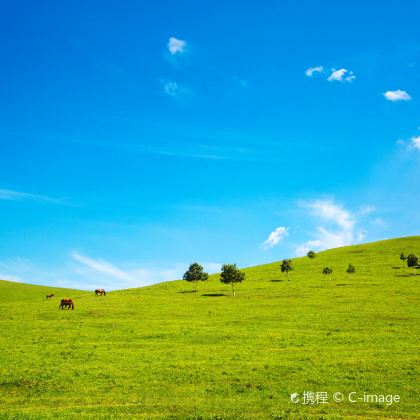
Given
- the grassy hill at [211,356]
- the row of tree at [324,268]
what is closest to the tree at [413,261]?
the row of tree at [324,268]

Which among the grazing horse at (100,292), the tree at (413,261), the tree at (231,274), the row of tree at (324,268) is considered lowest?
the grazing horse at (100,292)

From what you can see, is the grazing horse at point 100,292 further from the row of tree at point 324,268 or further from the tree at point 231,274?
the row of tree at point 324,268

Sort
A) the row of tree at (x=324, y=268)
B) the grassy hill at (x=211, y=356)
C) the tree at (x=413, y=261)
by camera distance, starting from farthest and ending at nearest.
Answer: the tree at (x=413, y=261) → the row of tree at (x=324, y=268) → the grassy hill at (x=211, y=356)

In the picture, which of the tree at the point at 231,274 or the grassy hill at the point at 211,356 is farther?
the tree at the point at 231,274

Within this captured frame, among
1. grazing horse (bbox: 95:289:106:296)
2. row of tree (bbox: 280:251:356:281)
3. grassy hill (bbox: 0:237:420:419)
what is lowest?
grassy hill (bbox: 0:237:420:419)

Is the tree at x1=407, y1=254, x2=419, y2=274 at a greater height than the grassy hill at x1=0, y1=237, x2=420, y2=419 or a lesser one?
greater

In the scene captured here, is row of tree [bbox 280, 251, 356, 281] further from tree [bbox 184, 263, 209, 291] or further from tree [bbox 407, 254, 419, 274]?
tree [bbox 184, 263, 209, 291]

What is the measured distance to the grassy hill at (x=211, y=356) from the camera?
25078 millimetres

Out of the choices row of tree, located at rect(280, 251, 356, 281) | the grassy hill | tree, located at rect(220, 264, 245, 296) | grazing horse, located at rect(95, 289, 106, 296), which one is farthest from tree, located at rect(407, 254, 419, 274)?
grazing horse, located at rect(95, 289, 106, 296)

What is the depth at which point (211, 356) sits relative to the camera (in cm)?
3781

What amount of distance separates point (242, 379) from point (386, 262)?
111 m

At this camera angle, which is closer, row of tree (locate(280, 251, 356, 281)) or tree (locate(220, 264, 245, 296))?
tree (locate(220, 264, 245, 296))

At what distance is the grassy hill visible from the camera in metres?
25.1

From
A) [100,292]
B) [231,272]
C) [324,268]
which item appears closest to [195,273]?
[231,272]
